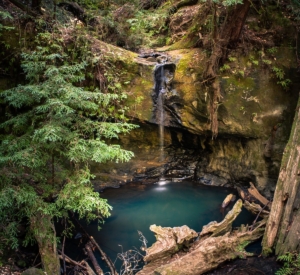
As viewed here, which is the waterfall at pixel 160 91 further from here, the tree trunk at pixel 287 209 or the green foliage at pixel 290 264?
the green foliage at pixel 290 264

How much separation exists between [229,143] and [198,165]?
62.4 inches

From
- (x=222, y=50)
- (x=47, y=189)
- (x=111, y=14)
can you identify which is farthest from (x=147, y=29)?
(x=47, y=189)

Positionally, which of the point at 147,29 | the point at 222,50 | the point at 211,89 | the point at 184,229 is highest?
the point at 147,29

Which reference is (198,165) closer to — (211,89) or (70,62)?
(211,89)

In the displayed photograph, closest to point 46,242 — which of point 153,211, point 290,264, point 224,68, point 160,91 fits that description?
point 153,211

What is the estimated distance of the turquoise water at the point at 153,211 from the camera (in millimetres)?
6289

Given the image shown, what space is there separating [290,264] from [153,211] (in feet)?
12.7

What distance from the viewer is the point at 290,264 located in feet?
14.7

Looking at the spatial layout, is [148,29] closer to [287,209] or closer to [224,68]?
[224,68]

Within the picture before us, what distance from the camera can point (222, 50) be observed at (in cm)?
731

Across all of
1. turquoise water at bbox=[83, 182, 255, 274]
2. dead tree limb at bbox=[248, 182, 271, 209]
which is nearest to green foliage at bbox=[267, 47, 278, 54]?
dead tree limb at bbox=[248, 182, 271, 209]

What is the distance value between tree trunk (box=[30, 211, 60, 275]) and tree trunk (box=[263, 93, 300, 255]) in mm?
4046

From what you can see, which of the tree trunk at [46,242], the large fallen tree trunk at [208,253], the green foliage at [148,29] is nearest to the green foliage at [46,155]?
the tree trunk at [46,242]

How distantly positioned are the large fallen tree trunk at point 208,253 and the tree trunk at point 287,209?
49 centimetres
